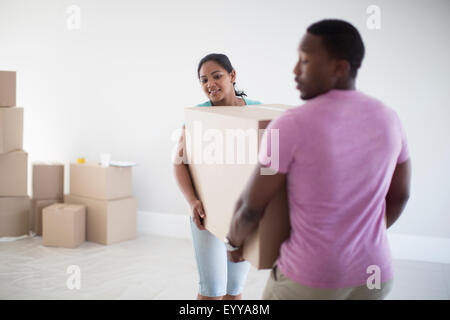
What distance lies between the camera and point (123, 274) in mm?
2824

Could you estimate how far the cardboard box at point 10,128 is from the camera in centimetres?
333

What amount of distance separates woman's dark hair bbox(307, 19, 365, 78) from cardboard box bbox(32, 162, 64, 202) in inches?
127

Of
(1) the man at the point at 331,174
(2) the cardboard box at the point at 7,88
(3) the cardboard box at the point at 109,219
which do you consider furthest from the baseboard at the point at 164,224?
(1) the man at the point at 331,174

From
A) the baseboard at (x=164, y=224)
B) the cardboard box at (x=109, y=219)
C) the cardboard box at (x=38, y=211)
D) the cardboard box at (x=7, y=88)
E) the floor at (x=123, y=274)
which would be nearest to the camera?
the floor at (x=123, y=274)

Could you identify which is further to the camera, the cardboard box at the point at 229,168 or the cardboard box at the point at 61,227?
the cardboard box at the point at 61,227

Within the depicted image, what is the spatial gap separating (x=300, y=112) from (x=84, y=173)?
9.89 ft

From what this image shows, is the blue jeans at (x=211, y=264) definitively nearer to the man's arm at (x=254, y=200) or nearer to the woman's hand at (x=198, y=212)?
the woman's hand at (x=198, y=212)

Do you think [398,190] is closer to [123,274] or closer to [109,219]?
[123,274]

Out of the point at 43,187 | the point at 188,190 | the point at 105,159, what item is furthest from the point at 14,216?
the point at 188,190

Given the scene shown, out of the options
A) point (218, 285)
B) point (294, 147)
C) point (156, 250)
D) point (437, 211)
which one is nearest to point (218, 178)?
point (294, 147)

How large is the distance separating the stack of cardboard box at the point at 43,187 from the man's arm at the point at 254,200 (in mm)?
3027

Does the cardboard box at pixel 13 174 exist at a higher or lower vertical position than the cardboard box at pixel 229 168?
lower

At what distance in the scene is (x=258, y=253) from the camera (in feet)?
3.32
